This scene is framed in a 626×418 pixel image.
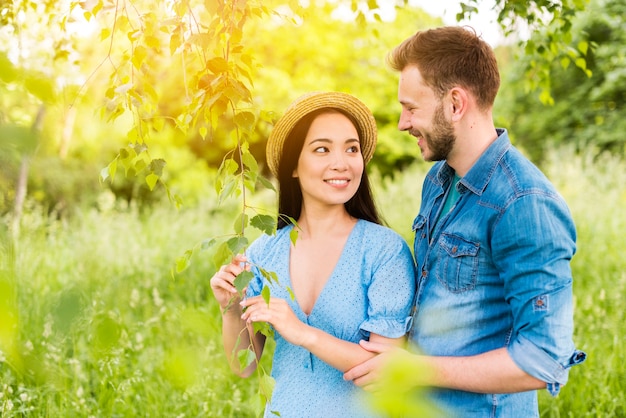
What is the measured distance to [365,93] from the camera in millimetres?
14000

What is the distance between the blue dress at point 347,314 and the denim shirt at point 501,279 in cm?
8

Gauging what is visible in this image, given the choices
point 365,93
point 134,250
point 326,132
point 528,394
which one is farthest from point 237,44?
point 365,93

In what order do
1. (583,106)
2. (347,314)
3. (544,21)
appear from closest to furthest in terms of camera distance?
(347,314)
(544,21)
(583,106)

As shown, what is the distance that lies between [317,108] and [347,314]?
2.39 ft

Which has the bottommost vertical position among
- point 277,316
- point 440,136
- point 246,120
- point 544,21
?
point 277,316

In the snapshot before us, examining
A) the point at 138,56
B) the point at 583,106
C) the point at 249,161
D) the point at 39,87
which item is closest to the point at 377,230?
the point at 249,161

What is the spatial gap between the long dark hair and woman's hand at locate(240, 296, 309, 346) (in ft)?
1.73

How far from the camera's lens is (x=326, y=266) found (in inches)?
86.4

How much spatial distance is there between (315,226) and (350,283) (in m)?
0.30

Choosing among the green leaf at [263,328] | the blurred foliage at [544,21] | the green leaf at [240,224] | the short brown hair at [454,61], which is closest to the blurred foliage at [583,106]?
the blurred foliage at [544,21]

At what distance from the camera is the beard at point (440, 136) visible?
6.40 feet

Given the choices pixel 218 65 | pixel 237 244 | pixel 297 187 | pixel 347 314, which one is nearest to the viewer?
pixel 237 244

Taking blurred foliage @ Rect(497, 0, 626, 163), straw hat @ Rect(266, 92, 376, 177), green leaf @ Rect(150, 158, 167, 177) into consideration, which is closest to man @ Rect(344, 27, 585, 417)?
straw hat @ Rect(266, 92, 376, 177)

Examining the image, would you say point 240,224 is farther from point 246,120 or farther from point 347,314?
point 347,314
